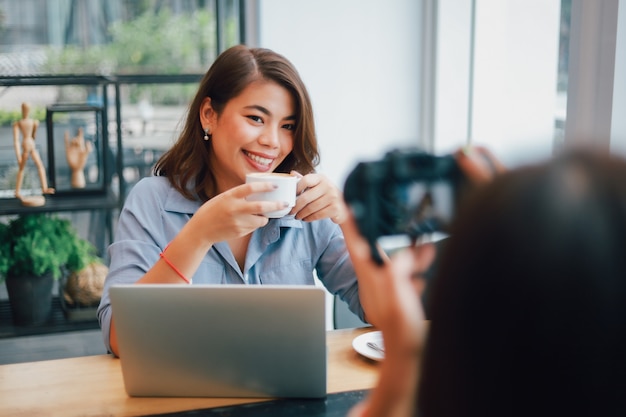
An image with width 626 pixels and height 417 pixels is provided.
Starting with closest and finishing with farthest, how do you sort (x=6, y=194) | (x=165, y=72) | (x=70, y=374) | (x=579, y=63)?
(x=70, y=374), (x=579, y=63), (x=6, y=194), (x=165, y=72)

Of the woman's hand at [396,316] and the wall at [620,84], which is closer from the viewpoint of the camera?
the woman's hand at [396,316]

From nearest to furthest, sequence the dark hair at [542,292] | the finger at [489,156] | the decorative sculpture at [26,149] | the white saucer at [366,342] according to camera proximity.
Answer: the dark hair at [542,292] → the finger at [489,156] → the white saucer at [366,342] → the decorative sculpture at [26,149]

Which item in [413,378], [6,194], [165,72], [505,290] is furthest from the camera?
[165,72]

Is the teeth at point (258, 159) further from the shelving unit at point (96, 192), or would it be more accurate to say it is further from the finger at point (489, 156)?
the finger at point (489, 156)

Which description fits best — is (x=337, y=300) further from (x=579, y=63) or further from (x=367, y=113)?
(x=367, y=113)

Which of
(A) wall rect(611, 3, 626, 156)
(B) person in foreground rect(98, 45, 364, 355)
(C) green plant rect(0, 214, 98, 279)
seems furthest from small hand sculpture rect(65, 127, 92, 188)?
(A) wall rect(611, 3, 626, 156)

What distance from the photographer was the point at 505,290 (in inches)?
16.6

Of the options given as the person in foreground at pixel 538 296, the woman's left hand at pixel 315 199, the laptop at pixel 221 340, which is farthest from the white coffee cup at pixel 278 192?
the person in foreground at pixel 538 296

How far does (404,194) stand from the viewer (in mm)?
537

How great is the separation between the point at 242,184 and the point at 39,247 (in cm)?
132

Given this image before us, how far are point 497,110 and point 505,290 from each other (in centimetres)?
253

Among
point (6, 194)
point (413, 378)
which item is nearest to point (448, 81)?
point (6, 194)

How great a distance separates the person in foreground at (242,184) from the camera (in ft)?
5.71

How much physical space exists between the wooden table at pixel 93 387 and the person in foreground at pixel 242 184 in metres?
0.30
